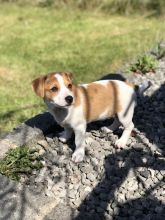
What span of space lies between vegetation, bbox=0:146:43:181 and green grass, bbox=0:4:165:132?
1.23 m

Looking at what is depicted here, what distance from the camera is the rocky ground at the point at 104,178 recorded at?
4684 mm

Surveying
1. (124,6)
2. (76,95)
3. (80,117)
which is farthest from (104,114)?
(124,6)

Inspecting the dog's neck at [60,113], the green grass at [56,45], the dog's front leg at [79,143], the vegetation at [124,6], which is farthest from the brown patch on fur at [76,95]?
the vegetation at [124,6]

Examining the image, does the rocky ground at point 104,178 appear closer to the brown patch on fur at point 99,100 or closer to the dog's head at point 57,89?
the brown patch on fur at point 99,100

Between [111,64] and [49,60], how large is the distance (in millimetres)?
1117

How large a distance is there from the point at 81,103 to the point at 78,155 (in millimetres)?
543

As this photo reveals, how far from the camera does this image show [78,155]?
5355mm

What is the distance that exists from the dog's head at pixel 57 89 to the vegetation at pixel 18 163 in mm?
639

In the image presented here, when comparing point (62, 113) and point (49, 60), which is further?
point (49, 60)

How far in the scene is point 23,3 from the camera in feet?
39.7

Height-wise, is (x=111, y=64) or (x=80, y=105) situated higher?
(x=80, y=105)

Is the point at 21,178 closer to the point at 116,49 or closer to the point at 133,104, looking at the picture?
the point at 133,104

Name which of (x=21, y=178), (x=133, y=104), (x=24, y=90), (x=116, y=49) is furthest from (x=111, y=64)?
(x=21, y=178)

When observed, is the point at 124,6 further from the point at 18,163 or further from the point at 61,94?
the point at 18,163
